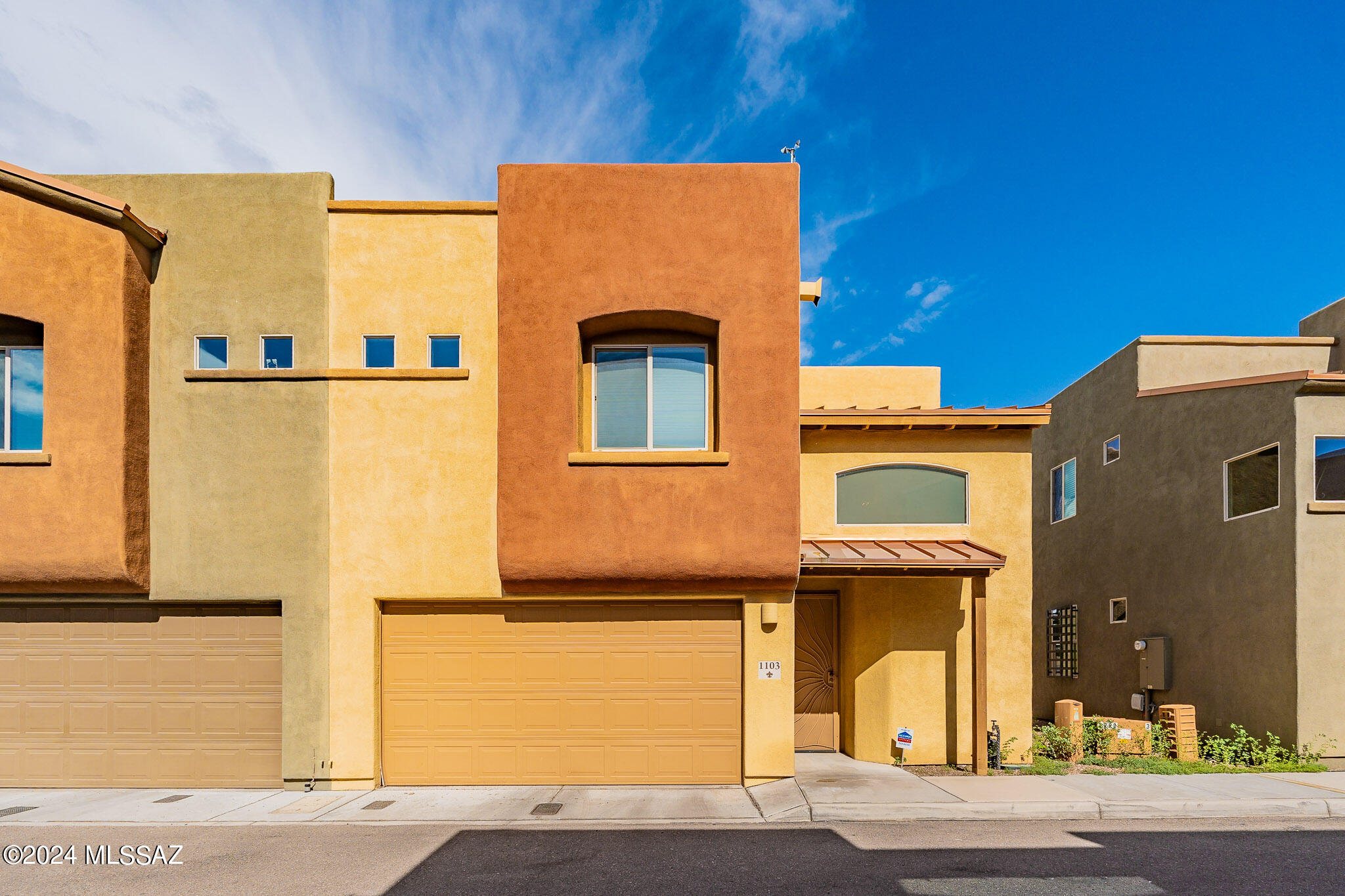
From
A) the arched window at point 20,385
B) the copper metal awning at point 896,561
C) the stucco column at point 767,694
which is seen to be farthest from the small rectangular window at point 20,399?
the copper metal awning at point 896,561

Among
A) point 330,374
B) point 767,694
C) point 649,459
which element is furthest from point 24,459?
point 767,694

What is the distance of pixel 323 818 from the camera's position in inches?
329

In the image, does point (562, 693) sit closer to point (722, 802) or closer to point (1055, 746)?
point (722, 802)

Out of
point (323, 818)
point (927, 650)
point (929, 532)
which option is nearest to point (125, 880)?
point (323, 818)

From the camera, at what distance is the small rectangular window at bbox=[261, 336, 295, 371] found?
993cm

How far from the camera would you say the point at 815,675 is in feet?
39.1

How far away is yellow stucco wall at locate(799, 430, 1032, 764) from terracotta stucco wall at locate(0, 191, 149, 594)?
9662 millimetres

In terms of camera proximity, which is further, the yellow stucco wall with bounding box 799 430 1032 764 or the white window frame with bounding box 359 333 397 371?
the yellow stucco wall with bounding box 799 430 1032 764

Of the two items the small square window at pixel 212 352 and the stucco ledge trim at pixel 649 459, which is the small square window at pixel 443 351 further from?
the small square window at pixel 212 352

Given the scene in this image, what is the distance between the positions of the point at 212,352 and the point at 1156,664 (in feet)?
57.3

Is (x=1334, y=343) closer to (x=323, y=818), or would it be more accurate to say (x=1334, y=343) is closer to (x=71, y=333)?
(x=323, y=818)

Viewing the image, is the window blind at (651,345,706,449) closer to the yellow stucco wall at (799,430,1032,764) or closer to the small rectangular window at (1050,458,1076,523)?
the yellow stucco wall at (799,430,1032,764)

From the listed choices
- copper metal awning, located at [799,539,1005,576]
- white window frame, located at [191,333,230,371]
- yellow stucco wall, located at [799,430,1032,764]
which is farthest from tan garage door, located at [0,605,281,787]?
yellow stucco wall, located at [799,430,1032,764]

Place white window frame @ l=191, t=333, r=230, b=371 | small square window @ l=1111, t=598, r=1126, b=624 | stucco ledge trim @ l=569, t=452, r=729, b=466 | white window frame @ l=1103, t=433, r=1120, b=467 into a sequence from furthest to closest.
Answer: white window frame @ l=1103, t=433, r=1120, b=467 < small square window @ l=1111, t=598, r=1126, b=624 < white window frame @ l=191, t=333, r=230, b=371 < stucco ledge trim @ l=569, t=452, r=729, b=466
